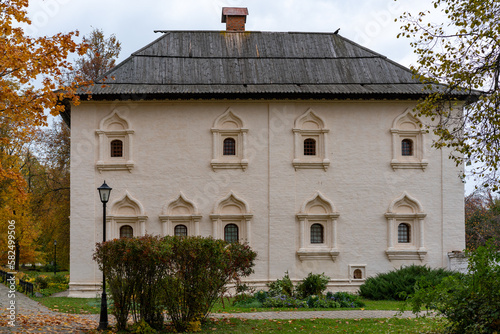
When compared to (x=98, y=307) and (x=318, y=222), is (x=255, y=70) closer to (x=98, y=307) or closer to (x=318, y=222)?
(x=318, y=222)

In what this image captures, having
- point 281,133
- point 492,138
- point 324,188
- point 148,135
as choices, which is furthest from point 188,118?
point 492,138

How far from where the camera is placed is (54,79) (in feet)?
43.8

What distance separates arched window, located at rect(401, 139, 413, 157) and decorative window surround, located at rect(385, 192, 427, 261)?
1.67 meters

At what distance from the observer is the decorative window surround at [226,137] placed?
20.6m

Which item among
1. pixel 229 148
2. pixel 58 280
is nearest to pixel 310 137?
pixel 229 148

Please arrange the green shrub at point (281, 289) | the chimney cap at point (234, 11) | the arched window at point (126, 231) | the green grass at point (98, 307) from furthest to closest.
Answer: the chimney cap at point (234, 11) < the arched window at point (126, 231) < the green shrub at point (281, 289) < the green grass at point (98, 307)

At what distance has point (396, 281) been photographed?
736 inches

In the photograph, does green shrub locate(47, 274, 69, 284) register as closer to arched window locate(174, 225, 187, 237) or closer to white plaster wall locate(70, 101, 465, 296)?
white plaster wall locate(70, 101, 465, 296)

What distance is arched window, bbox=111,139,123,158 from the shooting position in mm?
20828

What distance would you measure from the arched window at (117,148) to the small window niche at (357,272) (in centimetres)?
963

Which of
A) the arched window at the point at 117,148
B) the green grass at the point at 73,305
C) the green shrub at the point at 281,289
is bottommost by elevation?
the green grass at the point at 73,305

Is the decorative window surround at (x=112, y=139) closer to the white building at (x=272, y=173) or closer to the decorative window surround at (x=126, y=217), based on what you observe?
the white building at (x=272, y=173)

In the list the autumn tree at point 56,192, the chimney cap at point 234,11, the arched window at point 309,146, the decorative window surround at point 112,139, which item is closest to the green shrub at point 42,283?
the autumn tree at point 56,192

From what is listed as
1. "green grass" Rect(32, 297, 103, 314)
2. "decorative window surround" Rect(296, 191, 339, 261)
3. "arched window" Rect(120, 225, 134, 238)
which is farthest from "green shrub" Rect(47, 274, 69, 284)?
"decorative window surround" Rect(296, 191, 339, 261)
